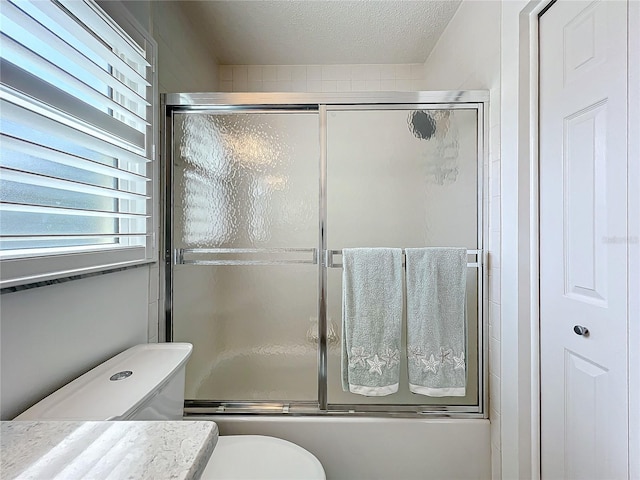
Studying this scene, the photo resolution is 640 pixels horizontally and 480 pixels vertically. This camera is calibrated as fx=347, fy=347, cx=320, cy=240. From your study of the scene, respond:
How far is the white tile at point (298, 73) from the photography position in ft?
8.21

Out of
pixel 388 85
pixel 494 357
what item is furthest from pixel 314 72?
pixel 494 357

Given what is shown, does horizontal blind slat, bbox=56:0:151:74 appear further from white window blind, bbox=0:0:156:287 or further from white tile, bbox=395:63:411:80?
white tile, bbox=395:63:411:80

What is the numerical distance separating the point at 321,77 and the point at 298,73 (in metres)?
0.17

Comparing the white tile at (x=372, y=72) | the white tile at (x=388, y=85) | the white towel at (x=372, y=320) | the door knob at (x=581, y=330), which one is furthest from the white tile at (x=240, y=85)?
the door knob at (x=581, y=330)

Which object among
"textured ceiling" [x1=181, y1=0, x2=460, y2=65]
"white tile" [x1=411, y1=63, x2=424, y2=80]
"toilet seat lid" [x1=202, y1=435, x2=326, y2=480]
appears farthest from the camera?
"white tile" [x1=411, y1=63, x2=424, y2=80]

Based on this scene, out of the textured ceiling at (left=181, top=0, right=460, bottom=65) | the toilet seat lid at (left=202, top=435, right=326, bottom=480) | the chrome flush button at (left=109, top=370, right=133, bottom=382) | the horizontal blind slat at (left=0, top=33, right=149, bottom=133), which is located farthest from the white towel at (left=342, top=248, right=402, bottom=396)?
the textured ceiling at (left=181, top=0, right=460, bottom=65)

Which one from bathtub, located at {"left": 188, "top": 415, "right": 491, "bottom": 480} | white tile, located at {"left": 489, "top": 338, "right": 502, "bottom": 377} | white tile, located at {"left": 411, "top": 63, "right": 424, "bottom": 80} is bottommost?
bathtub, located at {"left": 188, "top": 415, "right": 491, "bottom": 480}

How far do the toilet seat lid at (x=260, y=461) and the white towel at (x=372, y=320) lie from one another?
0.33 metres

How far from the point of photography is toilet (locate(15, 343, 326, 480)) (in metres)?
0.81

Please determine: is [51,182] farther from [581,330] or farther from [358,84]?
[358,84]

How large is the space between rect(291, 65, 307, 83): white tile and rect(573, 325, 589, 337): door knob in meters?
2.22

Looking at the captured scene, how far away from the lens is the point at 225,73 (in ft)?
8.27

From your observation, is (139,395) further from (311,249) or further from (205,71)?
(205,71)

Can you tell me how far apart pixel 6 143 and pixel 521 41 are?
1518 millimetres
